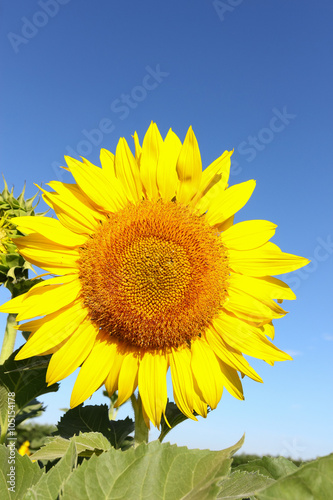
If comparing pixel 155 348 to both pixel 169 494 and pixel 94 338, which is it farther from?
pixel 169 494

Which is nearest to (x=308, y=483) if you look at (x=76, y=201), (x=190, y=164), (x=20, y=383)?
(x=190, y=164)

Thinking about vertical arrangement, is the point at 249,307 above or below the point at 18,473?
above

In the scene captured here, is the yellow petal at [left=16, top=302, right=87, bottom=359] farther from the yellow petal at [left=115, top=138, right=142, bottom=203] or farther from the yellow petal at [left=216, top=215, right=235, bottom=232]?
the yellow petal at [left=216, top=215, right=235, bottom=232]

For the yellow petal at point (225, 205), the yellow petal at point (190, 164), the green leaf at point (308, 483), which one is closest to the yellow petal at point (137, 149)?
the yellow petal at point (190, 164)

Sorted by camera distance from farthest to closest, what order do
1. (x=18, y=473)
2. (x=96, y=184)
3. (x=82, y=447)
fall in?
1. (x=96, y=184)
2. (x=82, y=447)
3. (x=18, y=473)

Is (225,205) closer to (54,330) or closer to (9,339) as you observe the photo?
(54,330)
